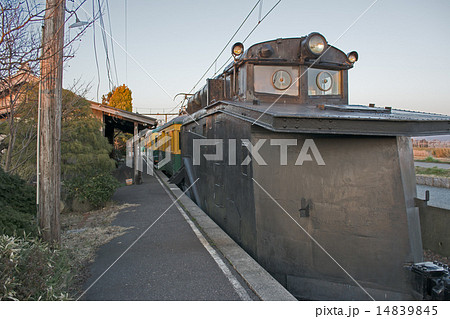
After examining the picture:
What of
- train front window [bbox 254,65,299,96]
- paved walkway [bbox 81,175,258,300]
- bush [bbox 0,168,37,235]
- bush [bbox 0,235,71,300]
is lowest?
paved walkway [bbox 81,175,258,300]

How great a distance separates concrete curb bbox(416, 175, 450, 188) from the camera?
1386 cm

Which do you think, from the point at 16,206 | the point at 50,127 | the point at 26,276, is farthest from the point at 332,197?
the point at 16,206

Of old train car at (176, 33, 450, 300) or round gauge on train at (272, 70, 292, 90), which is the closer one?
old train car at (176, 33, 450, 300)

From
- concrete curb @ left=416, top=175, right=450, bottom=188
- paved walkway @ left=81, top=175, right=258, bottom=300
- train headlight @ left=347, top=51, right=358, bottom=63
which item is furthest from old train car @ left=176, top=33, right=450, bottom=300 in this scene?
concrete curb @ left=416, top=175, right=450, bottom=188

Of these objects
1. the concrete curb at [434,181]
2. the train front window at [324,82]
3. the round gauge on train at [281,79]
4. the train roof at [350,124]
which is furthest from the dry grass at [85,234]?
the concrete curb at [434,181]

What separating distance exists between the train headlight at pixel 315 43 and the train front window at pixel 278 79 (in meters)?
0.48

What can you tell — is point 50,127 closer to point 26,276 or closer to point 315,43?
point 26,276

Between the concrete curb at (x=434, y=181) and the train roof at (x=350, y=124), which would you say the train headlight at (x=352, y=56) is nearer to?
the train roof at (x=350, y=124)

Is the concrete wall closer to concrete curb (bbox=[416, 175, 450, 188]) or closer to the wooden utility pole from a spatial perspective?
the wooden utility pole

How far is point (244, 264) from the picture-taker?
4805 millimetres

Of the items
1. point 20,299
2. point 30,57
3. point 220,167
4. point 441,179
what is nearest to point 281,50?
point 220,167

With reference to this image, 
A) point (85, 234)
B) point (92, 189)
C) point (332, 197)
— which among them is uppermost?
point (332, 197)

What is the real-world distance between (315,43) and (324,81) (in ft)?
2.72

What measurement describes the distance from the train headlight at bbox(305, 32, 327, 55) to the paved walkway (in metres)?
4.31
